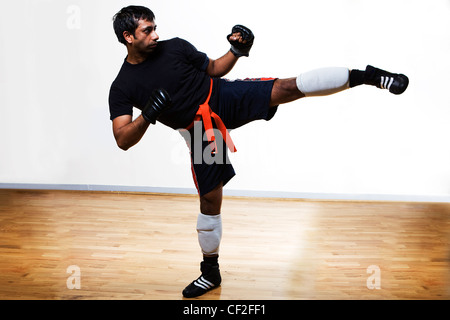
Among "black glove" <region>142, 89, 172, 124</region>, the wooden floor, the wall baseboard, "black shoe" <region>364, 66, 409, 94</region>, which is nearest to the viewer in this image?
"black shoe" <region>364, 66, 409, 94</region>

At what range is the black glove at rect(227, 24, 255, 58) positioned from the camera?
1993 mm

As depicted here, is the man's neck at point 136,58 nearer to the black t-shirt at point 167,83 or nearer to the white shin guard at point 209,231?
the black t-shirt at point 167,83

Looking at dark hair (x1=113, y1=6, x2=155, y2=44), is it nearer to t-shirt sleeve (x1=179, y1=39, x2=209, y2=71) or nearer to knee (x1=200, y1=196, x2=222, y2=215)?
t-shirt sleeve (x1=179, y1=39, x2=209, y2=71)

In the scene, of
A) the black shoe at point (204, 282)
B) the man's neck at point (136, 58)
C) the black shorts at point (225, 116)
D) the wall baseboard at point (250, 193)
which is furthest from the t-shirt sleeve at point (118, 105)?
the wall baseboard at point (250, 193)

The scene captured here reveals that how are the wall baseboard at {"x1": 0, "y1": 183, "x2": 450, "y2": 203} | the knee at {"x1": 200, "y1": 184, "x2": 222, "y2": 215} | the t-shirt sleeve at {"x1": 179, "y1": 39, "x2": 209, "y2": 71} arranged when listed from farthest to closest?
the wall baseboard at {"x1": 0, "y1": 183, "x2": 450, "y2": 203}, the knee at {"x1": 200, "y1": 184, "x2": 222, "y2": 215}, the t-shirt sleeve at {"x1": 179, "y1": 39, "x2": 209, "y2": 71}

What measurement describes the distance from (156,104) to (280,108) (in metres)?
2.13

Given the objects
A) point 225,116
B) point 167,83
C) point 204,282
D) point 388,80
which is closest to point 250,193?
Result: point 204,282

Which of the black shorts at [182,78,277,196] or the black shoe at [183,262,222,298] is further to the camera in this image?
the black shoe at [183,262,222,298]

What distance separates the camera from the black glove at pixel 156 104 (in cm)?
184

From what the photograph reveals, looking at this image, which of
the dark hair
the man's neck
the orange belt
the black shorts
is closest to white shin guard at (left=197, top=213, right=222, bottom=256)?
the black shorts

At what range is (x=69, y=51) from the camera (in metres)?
3.99

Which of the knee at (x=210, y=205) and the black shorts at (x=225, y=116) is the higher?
the black shorts at (x=225, y=116)

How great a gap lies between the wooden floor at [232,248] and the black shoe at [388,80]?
1.08 metres

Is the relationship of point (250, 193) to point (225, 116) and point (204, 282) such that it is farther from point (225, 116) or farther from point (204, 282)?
point (225, 116)
